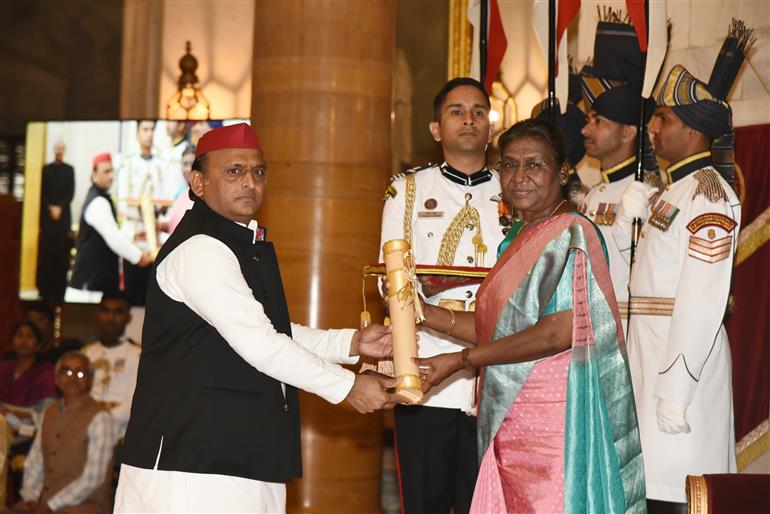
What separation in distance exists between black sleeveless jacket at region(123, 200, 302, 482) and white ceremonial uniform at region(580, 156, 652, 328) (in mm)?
2688

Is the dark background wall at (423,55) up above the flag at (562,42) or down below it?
above

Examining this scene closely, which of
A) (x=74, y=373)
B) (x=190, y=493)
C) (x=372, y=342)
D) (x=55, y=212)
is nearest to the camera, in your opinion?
(x=190, y=493)

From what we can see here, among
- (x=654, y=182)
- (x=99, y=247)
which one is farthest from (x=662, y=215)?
(x=99, y=247)

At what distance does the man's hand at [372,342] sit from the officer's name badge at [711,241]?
1693mm

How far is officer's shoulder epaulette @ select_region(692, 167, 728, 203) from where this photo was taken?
Answer: 511cm

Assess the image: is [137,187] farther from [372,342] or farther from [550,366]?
[550,366]

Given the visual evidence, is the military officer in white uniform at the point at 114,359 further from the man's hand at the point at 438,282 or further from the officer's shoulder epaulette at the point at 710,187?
the officer's shoulder epaulette at the point at 710,187

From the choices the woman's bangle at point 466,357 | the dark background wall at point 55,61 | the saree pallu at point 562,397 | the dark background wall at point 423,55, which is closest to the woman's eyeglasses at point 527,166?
the saree pallu at point 562,397

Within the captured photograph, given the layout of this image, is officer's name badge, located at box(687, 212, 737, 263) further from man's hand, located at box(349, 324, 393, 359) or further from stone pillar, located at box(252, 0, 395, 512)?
stone pillar, located at box(252, 0, 395, 512)

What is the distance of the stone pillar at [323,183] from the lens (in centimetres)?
641

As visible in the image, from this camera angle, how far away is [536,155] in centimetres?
374

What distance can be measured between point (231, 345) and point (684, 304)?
94.6 inches

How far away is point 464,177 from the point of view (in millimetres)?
4605

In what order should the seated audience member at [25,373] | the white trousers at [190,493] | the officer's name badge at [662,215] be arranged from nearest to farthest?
the white trousers at [190,493]
the officer's name badge at [662,215]
the seated audience member at [25,373]
